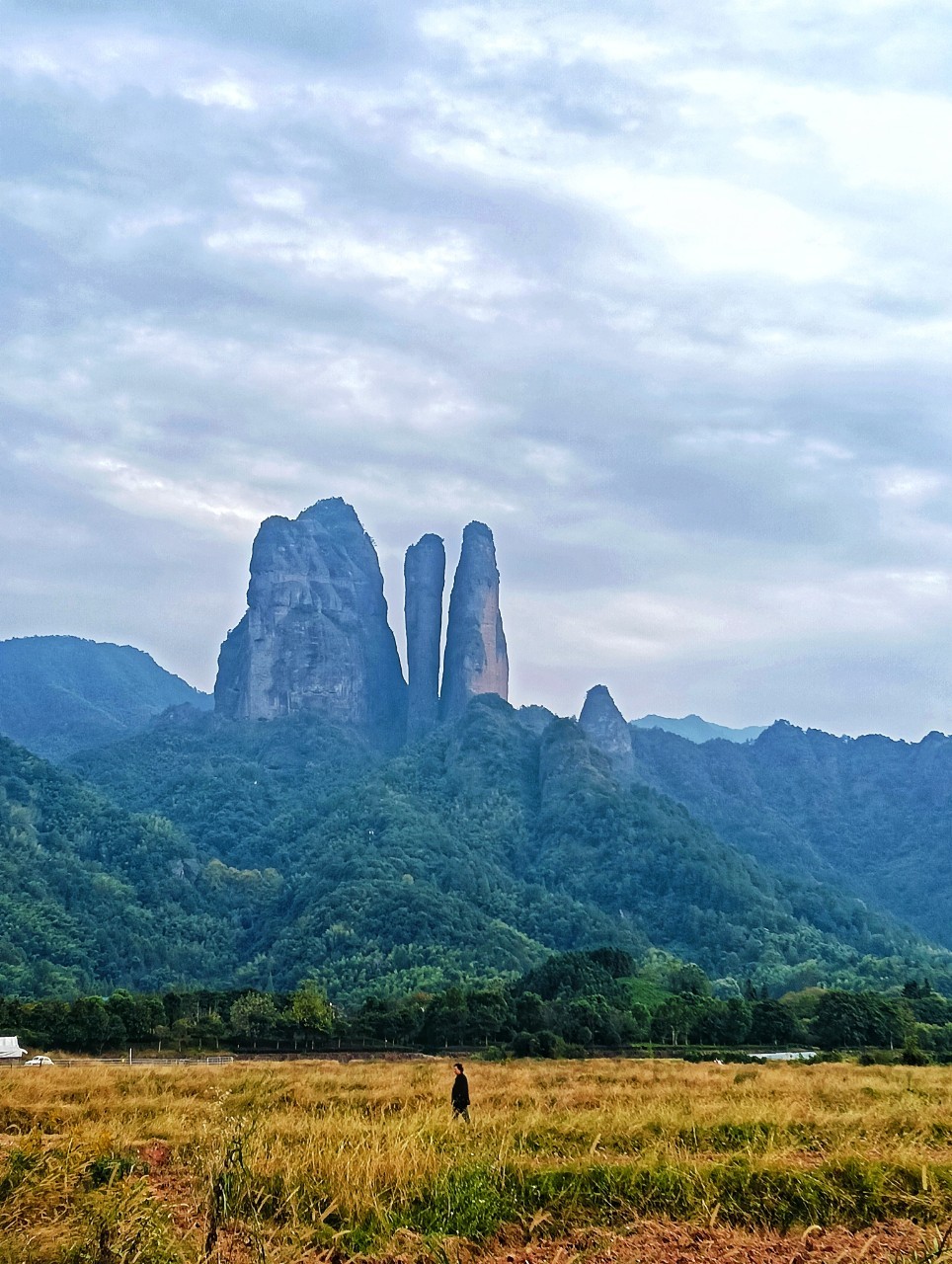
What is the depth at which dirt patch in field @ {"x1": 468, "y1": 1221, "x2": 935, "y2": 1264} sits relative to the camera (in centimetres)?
838

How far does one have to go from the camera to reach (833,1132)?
43.3 feet

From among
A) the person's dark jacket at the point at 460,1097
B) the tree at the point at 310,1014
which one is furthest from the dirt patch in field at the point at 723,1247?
the tree at the point at 310,1014

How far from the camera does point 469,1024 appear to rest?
60.0 meters

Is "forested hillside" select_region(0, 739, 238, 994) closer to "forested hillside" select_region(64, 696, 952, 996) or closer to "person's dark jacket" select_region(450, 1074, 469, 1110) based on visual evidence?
"forested hillside" select_region(64, 696, 952, 996)

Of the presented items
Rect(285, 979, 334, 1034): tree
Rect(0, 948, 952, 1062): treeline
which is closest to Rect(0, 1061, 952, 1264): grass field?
Rect(0, 948, 952, 1062): treeline

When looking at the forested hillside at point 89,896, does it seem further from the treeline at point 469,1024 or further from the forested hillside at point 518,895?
the treeline at point 469,1024

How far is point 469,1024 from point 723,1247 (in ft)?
177

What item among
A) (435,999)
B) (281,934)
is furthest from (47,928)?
(435,999)

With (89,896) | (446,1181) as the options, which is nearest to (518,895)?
(89,896)

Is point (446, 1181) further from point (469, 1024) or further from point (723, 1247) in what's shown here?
point (469, 1024)

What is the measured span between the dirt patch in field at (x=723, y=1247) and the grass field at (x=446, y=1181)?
1.5 inches

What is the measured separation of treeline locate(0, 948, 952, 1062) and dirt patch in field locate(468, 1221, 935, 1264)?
4276 centimetres

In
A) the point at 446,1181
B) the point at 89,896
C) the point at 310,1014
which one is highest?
the point at 446,1181

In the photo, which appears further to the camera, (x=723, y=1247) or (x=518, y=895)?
(x=518, y=895)
